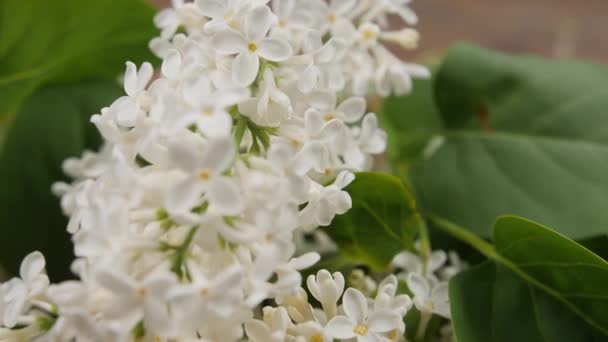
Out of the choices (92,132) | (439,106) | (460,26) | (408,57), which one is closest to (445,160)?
(439,106)

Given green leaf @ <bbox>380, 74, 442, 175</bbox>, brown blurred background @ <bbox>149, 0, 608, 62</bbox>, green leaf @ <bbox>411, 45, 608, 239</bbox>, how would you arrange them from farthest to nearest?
brown blurred background @ <bbox>149, 0, 608, 62</bbox> → green leaf @ <bbox>380, 74, 442, 175</bbox> → green leaf @ <bbox>411, 45, 608, 239</bbox>

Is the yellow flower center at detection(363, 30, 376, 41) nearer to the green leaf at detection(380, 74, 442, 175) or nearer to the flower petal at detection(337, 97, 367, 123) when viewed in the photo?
the flower petal at detection(337, 97, 367, 123)

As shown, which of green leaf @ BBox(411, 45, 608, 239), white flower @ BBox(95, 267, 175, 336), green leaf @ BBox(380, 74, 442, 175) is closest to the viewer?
white flower @ BBox(95, 267, 175, 336)

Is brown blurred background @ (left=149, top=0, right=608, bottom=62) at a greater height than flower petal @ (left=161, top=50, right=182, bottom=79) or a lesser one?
lesser

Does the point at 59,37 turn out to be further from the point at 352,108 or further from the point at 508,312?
the point at 508,312

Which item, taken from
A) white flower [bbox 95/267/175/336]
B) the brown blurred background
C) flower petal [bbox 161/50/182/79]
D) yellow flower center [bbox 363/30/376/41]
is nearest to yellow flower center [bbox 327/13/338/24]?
yellow flower center [bbox 363/30/376/41]

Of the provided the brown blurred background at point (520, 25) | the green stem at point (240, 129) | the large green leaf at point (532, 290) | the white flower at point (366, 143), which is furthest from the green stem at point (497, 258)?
the brown blurred background at point (520, 25)

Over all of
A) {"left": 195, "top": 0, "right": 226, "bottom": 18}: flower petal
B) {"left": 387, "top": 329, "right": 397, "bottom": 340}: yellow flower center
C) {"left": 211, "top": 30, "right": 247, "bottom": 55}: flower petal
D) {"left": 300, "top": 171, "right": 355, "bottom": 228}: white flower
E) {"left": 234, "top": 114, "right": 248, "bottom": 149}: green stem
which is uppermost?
{"left": 195, "top": 0, "right": 226, "bottom": 18}: flower petal
